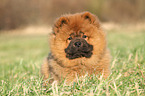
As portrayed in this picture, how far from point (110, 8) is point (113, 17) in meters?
2.61

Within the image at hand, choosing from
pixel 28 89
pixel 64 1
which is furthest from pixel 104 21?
pixel 28 89

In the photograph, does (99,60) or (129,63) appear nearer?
(99,60)

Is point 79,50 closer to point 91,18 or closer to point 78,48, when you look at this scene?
point 78,48

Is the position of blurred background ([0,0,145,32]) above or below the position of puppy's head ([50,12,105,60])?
above

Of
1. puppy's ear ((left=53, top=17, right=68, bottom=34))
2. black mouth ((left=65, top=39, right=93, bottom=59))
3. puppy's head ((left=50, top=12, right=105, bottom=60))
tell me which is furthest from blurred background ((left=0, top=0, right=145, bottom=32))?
black mouth ((left=65, top=39, right=93, bottom=59))

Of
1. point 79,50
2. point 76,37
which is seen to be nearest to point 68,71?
point 79,50

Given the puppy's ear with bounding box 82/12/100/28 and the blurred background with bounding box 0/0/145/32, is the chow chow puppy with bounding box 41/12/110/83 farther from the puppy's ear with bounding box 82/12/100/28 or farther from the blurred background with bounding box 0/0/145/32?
the blurred background with bounding box 0/0/145/32

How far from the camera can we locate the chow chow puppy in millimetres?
3488

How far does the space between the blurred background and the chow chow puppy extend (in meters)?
20.3

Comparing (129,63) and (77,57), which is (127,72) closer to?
(129,63)

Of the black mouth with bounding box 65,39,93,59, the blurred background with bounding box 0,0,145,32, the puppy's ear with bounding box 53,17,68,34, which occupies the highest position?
the blurred background with bounding box 0,0,145,32

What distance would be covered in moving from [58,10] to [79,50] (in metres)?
23.7

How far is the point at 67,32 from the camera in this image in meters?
3.54

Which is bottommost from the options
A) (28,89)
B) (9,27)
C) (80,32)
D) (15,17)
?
(28,89)
